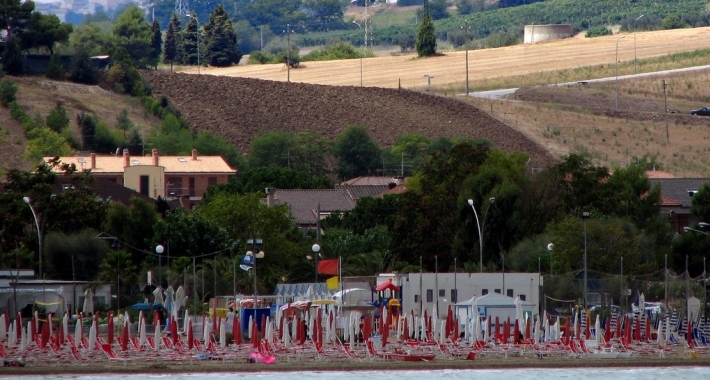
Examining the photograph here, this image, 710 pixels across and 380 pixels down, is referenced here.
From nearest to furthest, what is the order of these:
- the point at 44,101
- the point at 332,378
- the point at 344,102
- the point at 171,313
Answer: the point at 332,378, the point at 171,313, the point at 44,101, the point at 344,102

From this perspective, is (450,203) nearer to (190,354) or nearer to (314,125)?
(190,354)

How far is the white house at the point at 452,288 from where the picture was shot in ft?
196

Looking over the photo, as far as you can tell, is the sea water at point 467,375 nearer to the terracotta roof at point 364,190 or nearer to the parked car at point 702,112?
the terracotta roof at point 364,190

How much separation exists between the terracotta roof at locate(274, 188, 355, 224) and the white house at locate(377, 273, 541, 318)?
107 ft

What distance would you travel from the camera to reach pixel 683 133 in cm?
14000

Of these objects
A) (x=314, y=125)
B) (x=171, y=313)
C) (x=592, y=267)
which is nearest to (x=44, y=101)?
(x=314, y=125)

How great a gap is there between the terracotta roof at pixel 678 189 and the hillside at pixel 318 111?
2808cm

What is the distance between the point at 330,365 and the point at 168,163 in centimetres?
7095

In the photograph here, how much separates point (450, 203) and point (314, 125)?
64809 mm

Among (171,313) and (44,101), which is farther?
(44,101)

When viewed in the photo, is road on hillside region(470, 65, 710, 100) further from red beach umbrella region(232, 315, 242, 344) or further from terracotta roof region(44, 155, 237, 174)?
red beach umbrella region(232, 315, 242, 344)

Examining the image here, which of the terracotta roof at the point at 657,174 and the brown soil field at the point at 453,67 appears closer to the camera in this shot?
the terracotta roof at the point at 657,174

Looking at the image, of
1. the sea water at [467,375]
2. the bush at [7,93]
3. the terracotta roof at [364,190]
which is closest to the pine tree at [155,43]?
the bush at [7,93]

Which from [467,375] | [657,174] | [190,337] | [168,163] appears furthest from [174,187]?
[467,375]
